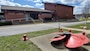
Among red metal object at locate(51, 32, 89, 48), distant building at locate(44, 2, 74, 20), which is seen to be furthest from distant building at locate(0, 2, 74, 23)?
red metal object at locate(51, 32, 89, 48)

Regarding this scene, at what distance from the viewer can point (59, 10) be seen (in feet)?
130

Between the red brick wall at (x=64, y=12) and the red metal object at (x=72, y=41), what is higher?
the red brick wall at (x=64, y=12)

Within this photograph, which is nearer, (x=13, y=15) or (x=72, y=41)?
(x=72, y=41)

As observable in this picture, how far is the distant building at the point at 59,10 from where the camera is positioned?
39.1 m

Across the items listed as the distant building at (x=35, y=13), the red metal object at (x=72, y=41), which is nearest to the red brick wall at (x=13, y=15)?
the distant building at (x=35, y=13)

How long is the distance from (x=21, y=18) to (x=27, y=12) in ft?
9.13

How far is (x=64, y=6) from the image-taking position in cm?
4178

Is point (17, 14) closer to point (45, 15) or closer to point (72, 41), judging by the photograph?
point (45, 15)

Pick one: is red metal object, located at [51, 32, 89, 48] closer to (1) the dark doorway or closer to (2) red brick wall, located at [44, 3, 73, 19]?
(1) the dark doorway

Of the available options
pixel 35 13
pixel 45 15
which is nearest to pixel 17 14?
pixel 35 13

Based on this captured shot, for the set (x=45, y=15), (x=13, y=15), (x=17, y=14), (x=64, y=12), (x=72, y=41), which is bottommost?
(x=72, y=41)

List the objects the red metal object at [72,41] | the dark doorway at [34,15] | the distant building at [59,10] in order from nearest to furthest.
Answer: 1. the red metal object at [72,41]
2. the dark doorway at [34,15]
3. the distant building at [59,10]

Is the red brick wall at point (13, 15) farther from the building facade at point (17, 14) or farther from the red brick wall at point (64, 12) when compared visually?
the red brick wall at point (64, 12)

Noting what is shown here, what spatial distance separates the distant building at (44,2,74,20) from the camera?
3909 centimetres
